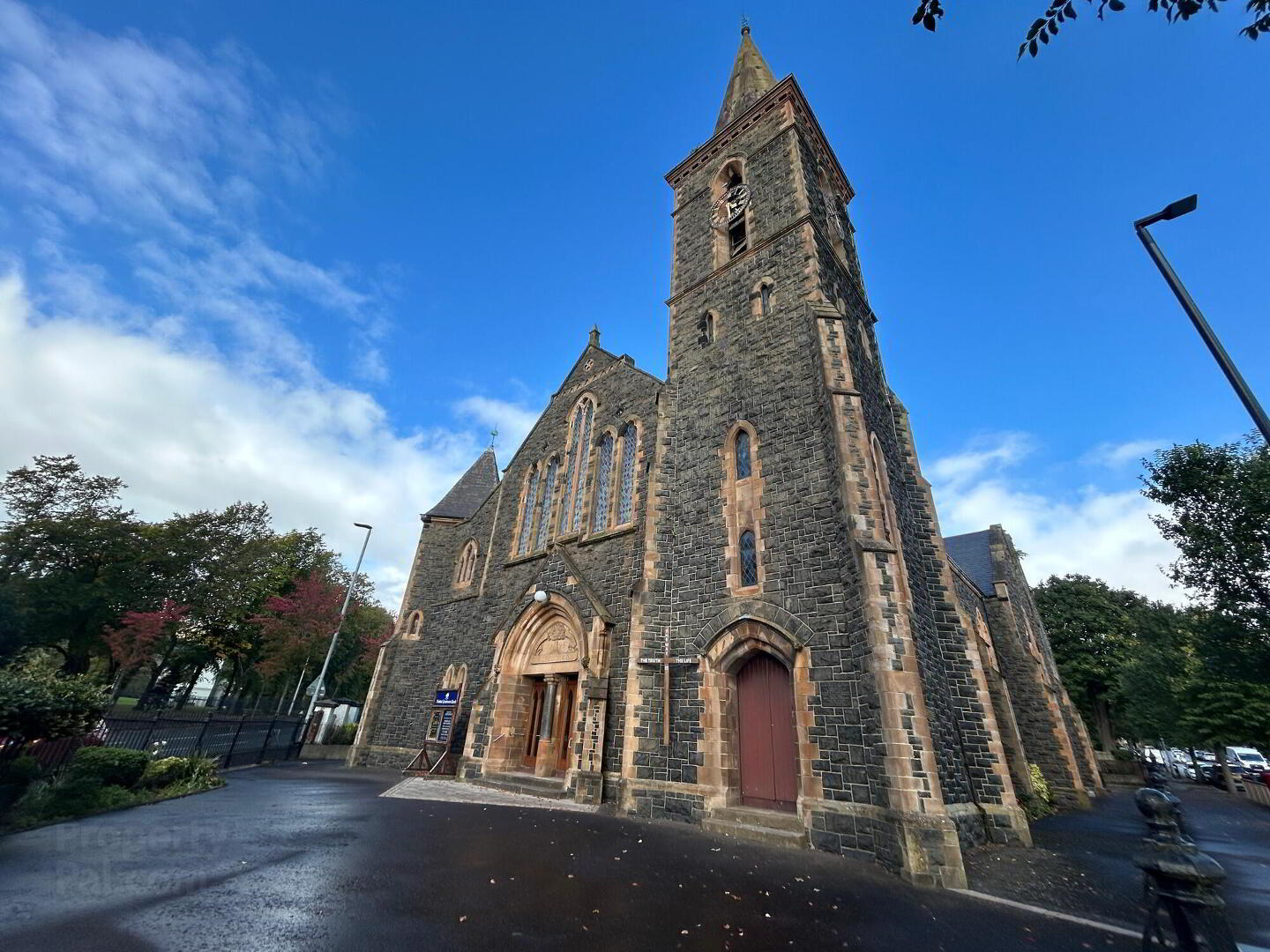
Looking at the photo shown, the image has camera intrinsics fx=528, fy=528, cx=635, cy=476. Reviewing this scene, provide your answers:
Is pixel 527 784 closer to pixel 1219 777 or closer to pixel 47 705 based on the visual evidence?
pixel 47 705

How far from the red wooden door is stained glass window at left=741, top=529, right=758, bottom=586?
1.51 m

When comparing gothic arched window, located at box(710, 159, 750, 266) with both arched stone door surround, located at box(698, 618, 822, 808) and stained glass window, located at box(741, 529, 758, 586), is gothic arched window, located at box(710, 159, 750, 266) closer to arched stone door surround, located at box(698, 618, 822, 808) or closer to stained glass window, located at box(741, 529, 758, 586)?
stained glass window, located at box(741, 529, 758, 586)

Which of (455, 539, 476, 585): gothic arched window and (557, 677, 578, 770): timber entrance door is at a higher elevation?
(455, 539, 476, 585): gothic arched window

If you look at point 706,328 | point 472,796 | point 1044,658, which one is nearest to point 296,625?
point 472,796

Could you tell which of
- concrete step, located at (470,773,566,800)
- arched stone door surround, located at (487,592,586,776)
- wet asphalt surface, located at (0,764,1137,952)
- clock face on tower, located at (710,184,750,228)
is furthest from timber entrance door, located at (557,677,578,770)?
clock face on tower, located at (710,184,750,228)

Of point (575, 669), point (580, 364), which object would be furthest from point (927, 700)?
point (580, 364)

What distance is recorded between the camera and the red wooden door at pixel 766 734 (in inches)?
374

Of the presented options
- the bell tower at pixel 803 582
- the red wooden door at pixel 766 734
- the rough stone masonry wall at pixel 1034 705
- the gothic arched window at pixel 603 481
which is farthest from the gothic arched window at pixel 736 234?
the rough stone masonry wall at pixel 1034 705

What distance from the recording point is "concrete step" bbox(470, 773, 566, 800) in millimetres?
12156

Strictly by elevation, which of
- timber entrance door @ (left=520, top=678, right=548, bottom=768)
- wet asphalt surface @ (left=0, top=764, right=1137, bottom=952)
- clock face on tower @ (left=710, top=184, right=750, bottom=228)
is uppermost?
clock face on tower @ (left=710, top=184, right=750, bottom=228)

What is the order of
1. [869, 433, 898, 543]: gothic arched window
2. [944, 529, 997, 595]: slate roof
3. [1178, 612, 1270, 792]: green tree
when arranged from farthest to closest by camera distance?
[944, 529, 997, 595]: slate roof
[1178, 612, 1270, 792]: green tree
[869, 433, 898, 543]: gothic arched window

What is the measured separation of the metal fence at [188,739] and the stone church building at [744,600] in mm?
3181

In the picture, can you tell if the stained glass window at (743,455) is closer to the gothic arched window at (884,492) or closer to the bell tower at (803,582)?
the bell tower at (803,582)

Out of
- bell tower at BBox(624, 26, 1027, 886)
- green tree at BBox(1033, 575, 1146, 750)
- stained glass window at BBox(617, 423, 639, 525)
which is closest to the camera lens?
bell tower at BBox(624, 26, 1027, 886)
